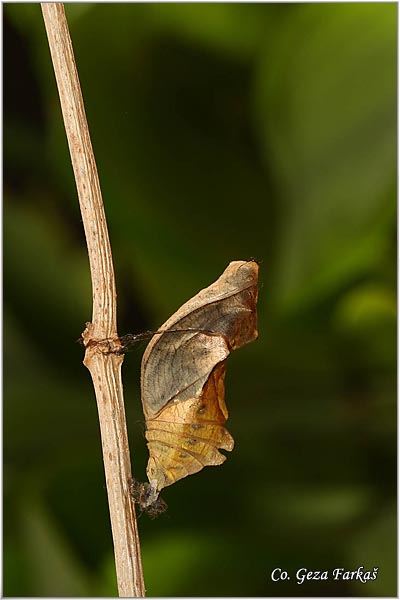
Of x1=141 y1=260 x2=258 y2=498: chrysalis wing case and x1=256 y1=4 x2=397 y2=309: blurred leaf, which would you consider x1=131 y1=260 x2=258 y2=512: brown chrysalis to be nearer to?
x1=141 y1=260 x2=258 y2=498: chrysalis wing case

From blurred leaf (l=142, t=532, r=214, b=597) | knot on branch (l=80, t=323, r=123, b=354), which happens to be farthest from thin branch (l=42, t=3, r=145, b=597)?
blurred leaf (l=142, t=532, r=214, b=597)

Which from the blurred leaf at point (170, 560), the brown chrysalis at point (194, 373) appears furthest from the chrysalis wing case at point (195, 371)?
the blurred leaf at point (170, 560)

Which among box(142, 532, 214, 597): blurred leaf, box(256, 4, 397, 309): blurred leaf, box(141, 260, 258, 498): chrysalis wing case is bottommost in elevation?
box(142, 532, 214, 597): blurred leaf

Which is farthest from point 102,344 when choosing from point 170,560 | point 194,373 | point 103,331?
point 170,560

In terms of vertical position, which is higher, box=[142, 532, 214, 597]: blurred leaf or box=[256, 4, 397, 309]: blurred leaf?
box=[256, 4, 397, 309]: blurred leaf

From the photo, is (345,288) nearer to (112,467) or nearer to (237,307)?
(237,307)

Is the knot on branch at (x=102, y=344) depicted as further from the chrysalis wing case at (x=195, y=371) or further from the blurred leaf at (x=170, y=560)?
the blurred leaf at (x=170, y=560)

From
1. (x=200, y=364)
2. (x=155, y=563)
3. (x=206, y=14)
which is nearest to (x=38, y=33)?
(x=206, y=14)

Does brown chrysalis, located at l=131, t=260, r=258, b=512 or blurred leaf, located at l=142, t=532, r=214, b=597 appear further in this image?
blurred leaf, located at l=142, t=532, r=214, b=597

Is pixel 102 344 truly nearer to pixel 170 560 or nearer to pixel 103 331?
pixel 103 331
